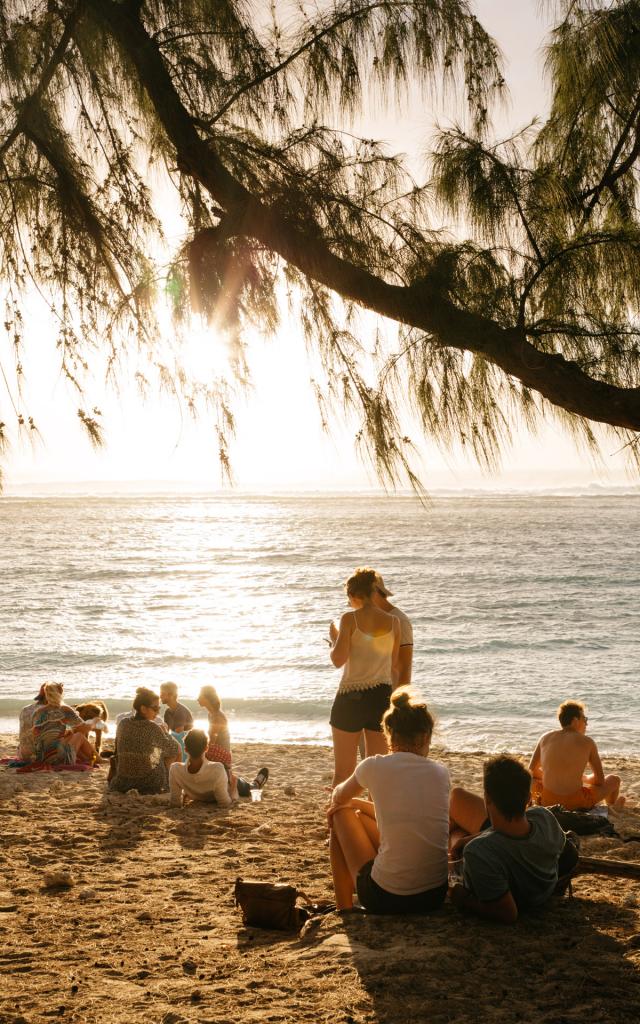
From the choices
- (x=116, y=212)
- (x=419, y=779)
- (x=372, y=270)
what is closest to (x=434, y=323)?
(x=372, y=270)

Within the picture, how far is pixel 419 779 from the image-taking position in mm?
4164

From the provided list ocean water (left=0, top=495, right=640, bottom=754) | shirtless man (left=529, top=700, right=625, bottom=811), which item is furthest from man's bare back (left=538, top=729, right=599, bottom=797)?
ocean water (left=0, top=495, right=640, bottom=754)

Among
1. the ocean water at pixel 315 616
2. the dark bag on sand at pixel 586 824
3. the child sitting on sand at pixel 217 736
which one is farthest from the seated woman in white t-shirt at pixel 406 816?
the ocean water at pixel 315 616

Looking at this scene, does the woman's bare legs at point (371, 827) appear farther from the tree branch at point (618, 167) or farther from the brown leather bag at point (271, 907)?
the tree branch at point (618, 167)

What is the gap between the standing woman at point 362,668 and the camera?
19.1 ft

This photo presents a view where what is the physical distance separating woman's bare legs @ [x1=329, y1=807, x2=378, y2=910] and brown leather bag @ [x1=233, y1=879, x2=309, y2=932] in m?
0.20

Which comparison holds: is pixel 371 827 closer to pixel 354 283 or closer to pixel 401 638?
pixel 401 638

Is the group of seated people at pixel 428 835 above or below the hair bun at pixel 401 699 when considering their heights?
below

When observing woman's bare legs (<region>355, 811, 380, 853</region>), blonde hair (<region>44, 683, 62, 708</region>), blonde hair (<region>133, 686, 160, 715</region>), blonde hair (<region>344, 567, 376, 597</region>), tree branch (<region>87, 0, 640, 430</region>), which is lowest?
blonde hair (<region>44, 683, 62, 708</region>)

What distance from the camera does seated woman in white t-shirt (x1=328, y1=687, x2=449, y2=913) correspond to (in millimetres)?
4152

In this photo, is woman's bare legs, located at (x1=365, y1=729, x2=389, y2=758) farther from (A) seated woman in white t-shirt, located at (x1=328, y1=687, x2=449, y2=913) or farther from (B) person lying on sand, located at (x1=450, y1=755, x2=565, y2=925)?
(B) person lying on sand, located at (x1=450, y1=755, x2=565, y2=925)

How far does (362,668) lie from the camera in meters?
5.84

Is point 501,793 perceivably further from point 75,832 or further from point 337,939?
point 75,832

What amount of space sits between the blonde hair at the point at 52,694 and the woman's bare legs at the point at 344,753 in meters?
4.00
